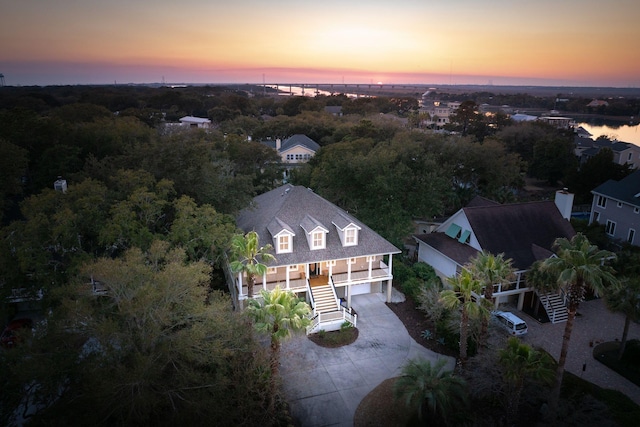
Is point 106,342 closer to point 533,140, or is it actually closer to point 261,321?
point 261,321

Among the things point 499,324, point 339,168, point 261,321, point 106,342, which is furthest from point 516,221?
point 106,342

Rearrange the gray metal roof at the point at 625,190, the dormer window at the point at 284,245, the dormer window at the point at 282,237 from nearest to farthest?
the dormer window at the point at 282,237 → the dormer window at the point at 284,245 → the gray metal roof at the point at 625,190

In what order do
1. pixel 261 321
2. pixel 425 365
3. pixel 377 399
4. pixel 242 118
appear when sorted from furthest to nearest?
pixel 242 118 → pixel 377 399 → pixel 425 365 → pixel 261 321

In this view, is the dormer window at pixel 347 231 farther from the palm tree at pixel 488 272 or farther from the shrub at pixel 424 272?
the palm tree at pixel 488 272

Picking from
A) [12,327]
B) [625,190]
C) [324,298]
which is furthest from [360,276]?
[625,190]

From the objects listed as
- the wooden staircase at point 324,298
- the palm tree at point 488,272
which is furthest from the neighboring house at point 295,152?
the palm tree at point 488,272

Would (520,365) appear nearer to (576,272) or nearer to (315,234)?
(576,272)
